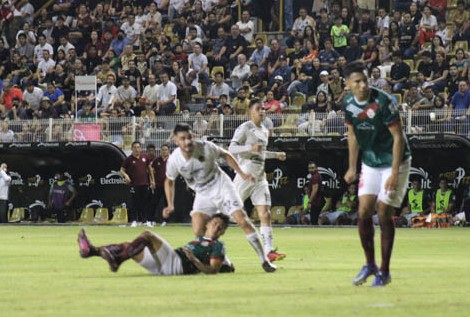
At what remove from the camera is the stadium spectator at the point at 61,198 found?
3819 cm

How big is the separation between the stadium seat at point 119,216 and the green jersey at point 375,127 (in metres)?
24.5

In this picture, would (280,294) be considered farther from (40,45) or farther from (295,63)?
(40,45)

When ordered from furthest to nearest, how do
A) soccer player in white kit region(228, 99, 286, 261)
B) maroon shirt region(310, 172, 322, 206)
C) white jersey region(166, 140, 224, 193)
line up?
maroon shirt region(310, 172, 322, 206) < soccer player in white kit region(228, 99, 286, 261) < white jersey region(166, 140, 224, 193)

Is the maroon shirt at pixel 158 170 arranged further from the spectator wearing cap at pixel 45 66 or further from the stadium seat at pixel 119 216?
the spectator wearing cap at pixel 45 66

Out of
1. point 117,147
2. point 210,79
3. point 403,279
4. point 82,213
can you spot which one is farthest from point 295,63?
point 403,279

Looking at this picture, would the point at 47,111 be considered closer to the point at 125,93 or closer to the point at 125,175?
the point at 125,93

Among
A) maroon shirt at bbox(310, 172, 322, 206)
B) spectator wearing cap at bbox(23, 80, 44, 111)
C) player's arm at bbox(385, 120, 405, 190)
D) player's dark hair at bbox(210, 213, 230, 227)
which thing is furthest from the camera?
spectator wearing cap at bbox(23, 80, 44, 111)

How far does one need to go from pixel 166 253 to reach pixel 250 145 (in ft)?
17.1

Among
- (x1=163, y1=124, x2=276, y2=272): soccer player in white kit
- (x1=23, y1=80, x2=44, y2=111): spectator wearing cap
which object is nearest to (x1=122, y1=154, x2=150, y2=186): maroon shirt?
(x1=23, y1=80, x2=44, y2=111): spectator wearing cap

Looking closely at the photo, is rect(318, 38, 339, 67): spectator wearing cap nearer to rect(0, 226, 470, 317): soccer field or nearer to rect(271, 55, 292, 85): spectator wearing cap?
rect(271, 55, 292, 85): spectator wearing cap

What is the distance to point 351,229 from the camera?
101 ft

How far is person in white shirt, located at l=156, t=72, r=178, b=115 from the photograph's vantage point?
36412 millimetres

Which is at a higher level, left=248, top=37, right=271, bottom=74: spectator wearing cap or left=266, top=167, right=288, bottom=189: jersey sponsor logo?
left=248, top=37, right=271, bottom=74: spectator wearing cap

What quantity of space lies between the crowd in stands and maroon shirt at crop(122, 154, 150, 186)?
60.3 inches
